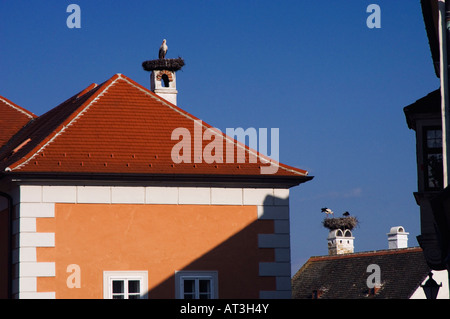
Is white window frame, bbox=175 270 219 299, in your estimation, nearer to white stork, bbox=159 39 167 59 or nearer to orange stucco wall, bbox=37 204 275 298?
orange stucco wall, bbox=37 204 275 298

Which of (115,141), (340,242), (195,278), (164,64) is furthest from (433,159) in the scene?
(340,242)

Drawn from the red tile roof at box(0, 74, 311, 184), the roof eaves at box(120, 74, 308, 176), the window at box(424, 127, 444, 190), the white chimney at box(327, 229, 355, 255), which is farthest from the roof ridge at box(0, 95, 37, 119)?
the white chimney at box(327, 229, 355, 255)

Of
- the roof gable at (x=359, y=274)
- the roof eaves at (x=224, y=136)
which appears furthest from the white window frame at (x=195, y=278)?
the roof gable at (x=359, y=274)

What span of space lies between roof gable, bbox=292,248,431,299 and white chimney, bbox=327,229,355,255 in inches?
109

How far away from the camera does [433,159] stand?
21.8 metres

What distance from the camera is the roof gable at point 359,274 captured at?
140 feet

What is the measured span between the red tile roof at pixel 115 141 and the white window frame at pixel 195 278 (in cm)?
221

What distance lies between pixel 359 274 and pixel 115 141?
25.4m

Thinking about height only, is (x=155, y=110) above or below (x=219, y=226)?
above

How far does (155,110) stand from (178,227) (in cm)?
334
